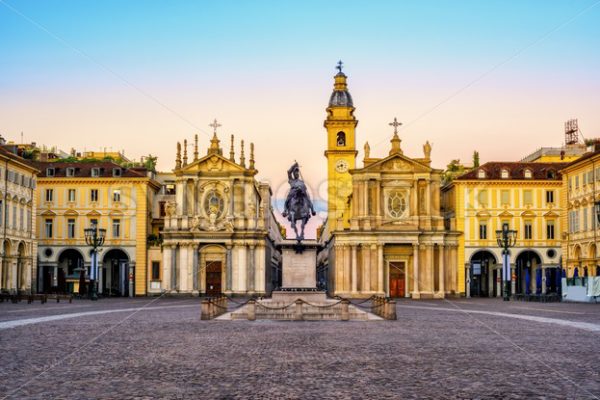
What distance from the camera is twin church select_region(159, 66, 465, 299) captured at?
8031 centimetres

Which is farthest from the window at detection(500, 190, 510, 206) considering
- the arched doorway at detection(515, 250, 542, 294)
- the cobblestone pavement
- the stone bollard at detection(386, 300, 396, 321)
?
the cobblestone pavement

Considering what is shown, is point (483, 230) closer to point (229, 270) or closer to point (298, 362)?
point (229, 270)

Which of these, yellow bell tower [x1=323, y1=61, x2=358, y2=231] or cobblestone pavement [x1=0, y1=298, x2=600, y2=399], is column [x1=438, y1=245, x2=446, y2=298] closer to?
yellow bell tower [x1=323, y1=61, x2=358, y2=231]

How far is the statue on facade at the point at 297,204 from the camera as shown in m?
39.8

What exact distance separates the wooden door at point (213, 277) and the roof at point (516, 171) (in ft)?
89.7

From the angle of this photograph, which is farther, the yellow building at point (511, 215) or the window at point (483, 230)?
the window at point (483, 230)

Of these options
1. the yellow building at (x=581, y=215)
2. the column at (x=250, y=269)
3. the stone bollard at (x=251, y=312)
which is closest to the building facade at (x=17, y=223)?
the column at (x=250, y=269)

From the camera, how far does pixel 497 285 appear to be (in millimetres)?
86312

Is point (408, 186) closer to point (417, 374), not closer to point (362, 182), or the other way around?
point (362, 182)

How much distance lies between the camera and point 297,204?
40.0 metres

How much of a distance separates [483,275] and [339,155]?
74.0 ft

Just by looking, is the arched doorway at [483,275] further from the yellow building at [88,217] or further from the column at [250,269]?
the yellow building at [88,217]

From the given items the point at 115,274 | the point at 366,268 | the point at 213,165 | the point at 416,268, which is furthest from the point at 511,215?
the point at 115,274

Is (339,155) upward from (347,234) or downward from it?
upward
